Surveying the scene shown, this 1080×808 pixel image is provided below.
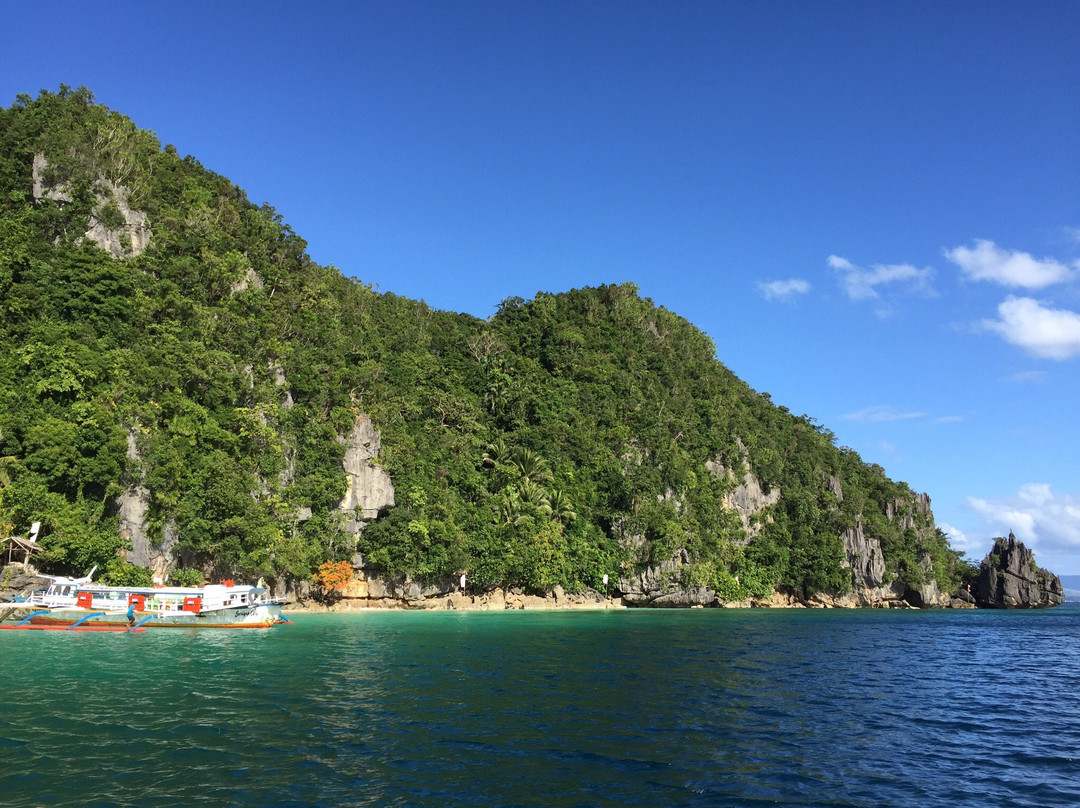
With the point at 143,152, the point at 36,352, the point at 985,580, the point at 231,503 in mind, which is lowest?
the point at 985,580

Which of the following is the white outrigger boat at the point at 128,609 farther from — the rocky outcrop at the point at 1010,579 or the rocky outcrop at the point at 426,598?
the rocky outcrop at the point at 1010,579

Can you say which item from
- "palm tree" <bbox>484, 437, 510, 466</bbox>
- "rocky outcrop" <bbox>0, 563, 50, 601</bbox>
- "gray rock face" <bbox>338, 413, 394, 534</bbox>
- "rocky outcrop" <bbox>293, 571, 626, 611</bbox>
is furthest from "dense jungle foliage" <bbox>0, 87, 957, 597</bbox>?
"rocky outcrop" <bbox>293, 571, 626, 611</bbox>

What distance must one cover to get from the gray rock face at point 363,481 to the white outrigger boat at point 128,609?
1579 cm

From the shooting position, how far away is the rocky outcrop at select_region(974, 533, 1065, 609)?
107938 millimetres

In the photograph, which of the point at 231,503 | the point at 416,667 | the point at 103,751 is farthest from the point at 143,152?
the point at 103,751

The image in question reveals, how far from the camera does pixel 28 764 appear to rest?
11828 millimetres

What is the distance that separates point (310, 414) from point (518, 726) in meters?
45.1

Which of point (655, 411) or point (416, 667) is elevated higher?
point (655, 411)

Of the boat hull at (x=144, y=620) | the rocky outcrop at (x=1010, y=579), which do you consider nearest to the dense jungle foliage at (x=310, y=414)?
the boat hull at (x=144, y=620)

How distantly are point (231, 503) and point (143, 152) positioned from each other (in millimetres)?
36509

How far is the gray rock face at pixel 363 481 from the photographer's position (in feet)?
179

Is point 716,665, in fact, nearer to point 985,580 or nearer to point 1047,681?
point 1047,681

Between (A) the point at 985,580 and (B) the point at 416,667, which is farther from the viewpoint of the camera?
(A) the point at 985,580

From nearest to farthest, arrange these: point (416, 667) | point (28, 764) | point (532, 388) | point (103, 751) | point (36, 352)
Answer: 1. point (28, 764)
2. point (103, 751)
3. point (416, 667)
4. point (36, 352)
5. point (532, 388)
